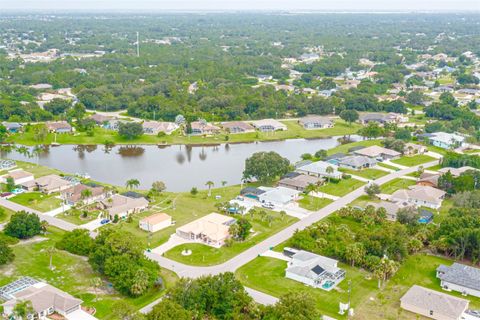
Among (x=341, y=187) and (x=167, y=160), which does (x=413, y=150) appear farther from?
(x=167, y=160)

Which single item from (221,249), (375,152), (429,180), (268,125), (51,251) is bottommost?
(268,125)

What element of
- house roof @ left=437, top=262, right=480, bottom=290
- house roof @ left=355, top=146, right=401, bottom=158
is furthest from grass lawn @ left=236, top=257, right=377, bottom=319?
house roof @ left=355, top=146, right=401, bottom=158

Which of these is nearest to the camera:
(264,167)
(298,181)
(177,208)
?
(177,208)

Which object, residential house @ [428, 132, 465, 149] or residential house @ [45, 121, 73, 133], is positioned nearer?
residential house @ [428, 132, 465, 149]

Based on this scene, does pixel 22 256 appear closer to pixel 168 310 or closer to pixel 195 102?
pixel 168 310

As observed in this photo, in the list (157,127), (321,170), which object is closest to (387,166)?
(321,170)

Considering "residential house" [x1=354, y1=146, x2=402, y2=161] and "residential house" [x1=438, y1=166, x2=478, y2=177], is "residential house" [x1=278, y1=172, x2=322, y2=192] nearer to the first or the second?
"residential house" [x1=354, y1=146, x2=402, y2=161]

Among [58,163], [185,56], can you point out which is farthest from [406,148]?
[185,56]
